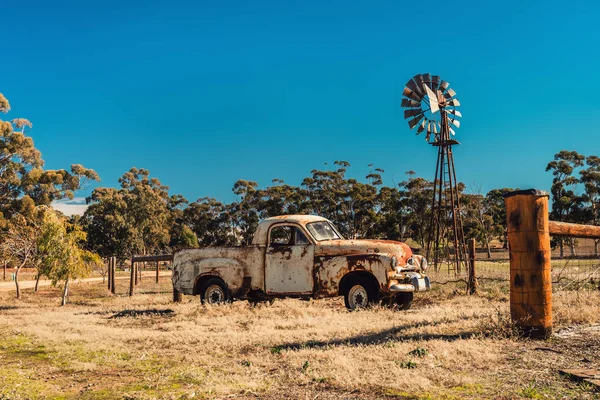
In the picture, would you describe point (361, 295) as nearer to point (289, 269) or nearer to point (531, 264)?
point (289, 269)

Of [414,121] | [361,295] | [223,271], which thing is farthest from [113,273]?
[414,121]

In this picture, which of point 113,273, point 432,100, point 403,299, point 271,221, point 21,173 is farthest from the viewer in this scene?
point 21,173

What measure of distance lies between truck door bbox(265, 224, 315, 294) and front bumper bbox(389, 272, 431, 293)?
1787mm

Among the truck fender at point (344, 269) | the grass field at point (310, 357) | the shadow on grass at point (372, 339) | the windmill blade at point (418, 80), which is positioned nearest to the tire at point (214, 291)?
the grass field at point (310, 357)

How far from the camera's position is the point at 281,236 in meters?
12.5

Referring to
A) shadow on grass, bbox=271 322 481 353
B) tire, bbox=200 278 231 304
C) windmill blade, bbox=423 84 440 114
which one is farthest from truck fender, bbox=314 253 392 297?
windmill blade, bbox=423 84 440 114

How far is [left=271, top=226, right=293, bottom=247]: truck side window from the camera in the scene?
12.0 metres

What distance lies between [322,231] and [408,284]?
91.5 inches

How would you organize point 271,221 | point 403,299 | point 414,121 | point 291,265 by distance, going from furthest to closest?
1. point 414,121
2. point 271,221
3. point 291,265
4. point 403,299

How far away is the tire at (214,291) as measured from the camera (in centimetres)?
1241

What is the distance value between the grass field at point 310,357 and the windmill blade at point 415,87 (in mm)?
14766

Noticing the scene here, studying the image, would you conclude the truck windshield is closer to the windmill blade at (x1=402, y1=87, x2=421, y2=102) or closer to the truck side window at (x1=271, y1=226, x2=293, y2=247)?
the truck side window at (x1=271, y1=226, x2=293, y2=247)

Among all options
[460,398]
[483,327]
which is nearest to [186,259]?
[483,327]

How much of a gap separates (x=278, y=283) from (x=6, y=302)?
12.9m
